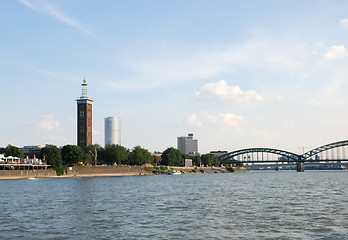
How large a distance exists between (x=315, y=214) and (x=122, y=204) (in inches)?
805

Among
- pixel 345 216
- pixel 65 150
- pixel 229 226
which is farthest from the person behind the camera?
pixel 65 150

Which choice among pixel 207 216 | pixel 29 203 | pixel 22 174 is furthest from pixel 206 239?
pixel 22 174

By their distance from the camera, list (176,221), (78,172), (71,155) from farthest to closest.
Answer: (71,155), (78,172), (176,221)

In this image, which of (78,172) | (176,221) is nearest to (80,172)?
(78,172)

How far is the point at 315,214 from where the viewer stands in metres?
36.6

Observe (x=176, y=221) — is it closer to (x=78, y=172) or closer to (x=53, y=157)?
(x=78, y=172)

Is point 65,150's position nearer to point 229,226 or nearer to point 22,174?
point 22,174

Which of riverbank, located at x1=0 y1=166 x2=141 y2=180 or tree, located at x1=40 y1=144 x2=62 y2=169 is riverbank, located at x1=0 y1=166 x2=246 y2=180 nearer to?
riverbank, located at x1=0 y1=166 x2=141 y2=180

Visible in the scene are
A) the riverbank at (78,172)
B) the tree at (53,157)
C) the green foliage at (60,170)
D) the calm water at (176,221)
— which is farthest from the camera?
the tree at (53,157)

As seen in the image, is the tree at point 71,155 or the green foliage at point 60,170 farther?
the tree at point 71,155

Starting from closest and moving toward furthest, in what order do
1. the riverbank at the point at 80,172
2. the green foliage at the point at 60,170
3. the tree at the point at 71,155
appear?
the riverbank at the point at 80,172 < the green foliage at the point at 60,170 < the tree at the point at 71,155

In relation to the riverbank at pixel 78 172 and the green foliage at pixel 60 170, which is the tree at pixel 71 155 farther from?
the green foliage at pixel 60 170

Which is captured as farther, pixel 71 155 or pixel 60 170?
pixel 71 155

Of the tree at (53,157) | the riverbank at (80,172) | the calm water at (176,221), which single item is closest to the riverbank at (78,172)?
the riverbank at (80,172)
